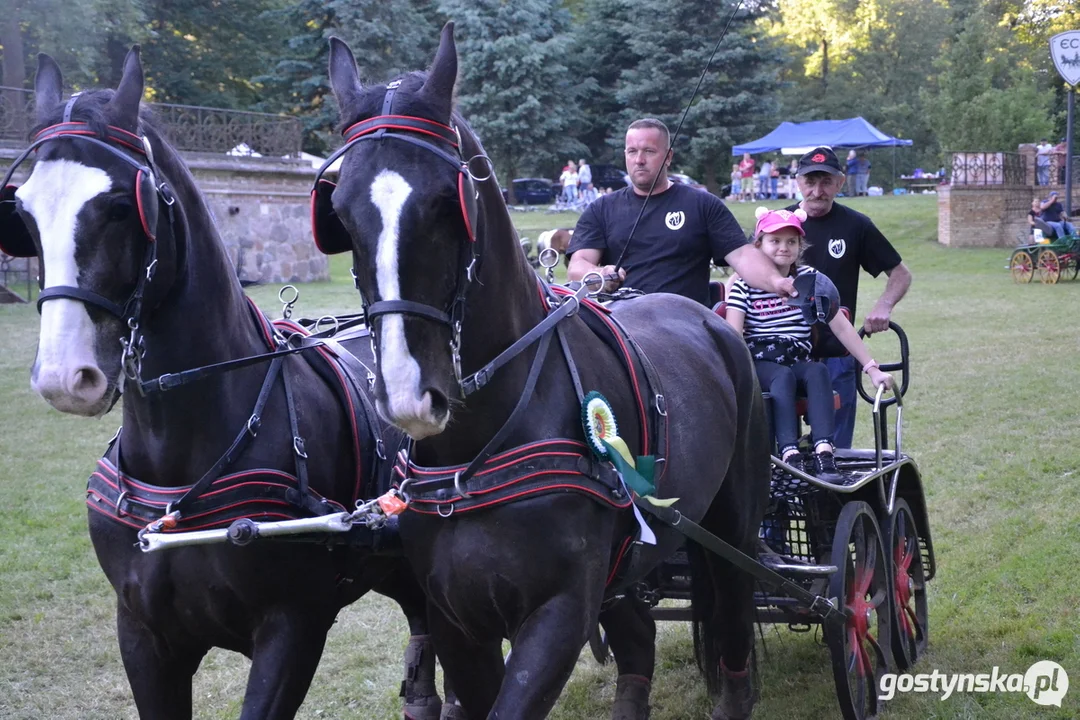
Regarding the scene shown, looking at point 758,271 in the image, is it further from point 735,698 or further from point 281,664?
point 281,664

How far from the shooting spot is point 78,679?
5152mm

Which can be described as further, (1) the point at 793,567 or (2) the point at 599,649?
(2) the point at 599,649

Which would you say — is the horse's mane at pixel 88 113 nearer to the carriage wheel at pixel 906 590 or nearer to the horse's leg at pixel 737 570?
the horse's leg at pixel 737 570

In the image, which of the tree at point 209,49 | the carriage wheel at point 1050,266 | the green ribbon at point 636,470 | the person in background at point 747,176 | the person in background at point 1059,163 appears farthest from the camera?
the person in background at point 747,176

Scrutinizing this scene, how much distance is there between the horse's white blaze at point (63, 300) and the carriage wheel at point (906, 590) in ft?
12.1

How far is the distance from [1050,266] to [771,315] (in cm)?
1947

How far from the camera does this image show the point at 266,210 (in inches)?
951

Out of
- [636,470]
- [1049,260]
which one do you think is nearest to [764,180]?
[1049,260]

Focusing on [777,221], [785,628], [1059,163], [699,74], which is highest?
[699,74]

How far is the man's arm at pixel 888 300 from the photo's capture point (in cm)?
566

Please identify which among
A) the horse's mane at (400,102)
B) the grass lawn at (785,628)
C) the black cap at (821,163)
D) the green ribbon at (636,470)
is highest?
the horse's mane at (400,102)

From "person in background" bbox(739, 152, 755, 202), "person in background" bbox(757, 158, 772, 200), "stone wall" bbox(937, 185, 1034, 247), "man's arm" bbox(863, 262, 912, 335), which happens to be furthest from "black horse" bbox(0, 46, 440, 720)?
"person in background" bbox(757, 158, 772, 200)

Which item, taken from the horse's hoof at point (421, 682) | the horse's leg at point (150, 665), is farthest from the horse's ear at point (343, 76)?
the horse's hoof at point (421, 682)

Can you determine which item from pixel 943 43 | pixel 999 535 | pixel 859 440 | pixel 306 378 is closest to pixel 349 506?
pixel 306 378
